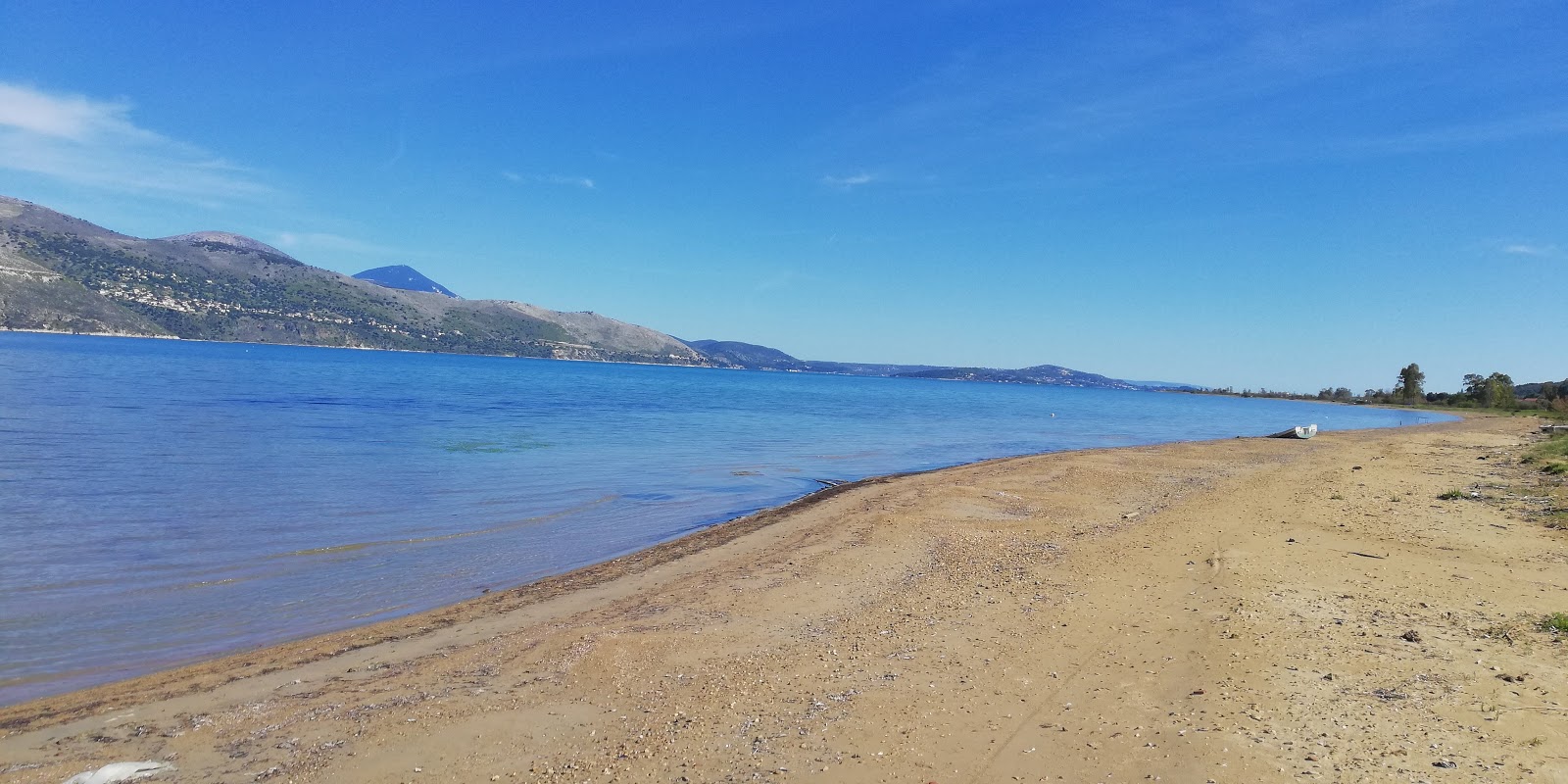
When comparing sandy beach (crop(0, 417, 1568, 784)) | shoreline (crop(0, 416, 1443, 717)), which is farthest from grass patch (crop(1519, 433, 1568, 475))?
shoreline (crop(0, 416, 1443, 717))

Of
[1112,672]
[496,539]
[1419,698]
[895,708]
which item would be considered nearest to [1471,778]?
[1419,698]

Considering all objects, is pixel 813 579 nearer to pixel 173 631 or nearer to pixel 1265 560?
pixel 1265 560

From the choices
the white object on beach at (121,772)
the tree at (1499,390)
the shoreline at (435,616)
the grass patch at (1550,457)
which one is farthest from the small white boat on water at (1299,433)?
the tree at (1499,390)

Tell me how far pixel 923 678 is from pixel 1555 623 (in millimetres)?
6436

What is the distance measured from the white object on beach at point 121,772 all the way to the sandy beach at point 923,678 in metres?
0.15

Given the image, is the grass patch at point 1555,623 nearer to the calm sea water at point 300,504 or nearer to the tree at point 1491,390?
the calm sea water at point 300,504

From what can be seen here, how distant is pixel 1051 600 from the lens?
8844 millimetres

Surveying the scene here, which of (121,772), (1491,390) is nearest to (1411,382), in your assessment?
(1491,390)

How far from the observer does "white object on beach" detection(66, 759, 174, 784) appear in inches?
199

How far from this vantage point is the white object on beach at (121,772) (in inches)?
199

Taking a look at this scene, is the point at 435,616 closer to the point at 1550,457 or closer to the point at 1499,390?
the point at 1550,457

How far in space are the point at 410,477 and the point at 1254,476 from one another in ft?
78.5

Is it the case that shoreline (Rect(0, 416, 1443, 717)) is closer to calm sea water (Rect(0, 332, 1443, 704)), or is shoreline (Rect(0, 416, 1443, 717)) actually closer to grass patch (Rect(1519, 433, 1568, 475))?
calm sea water (Rect(0, 332, 1443, 704))

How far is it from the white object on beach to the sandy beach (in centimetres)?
15
